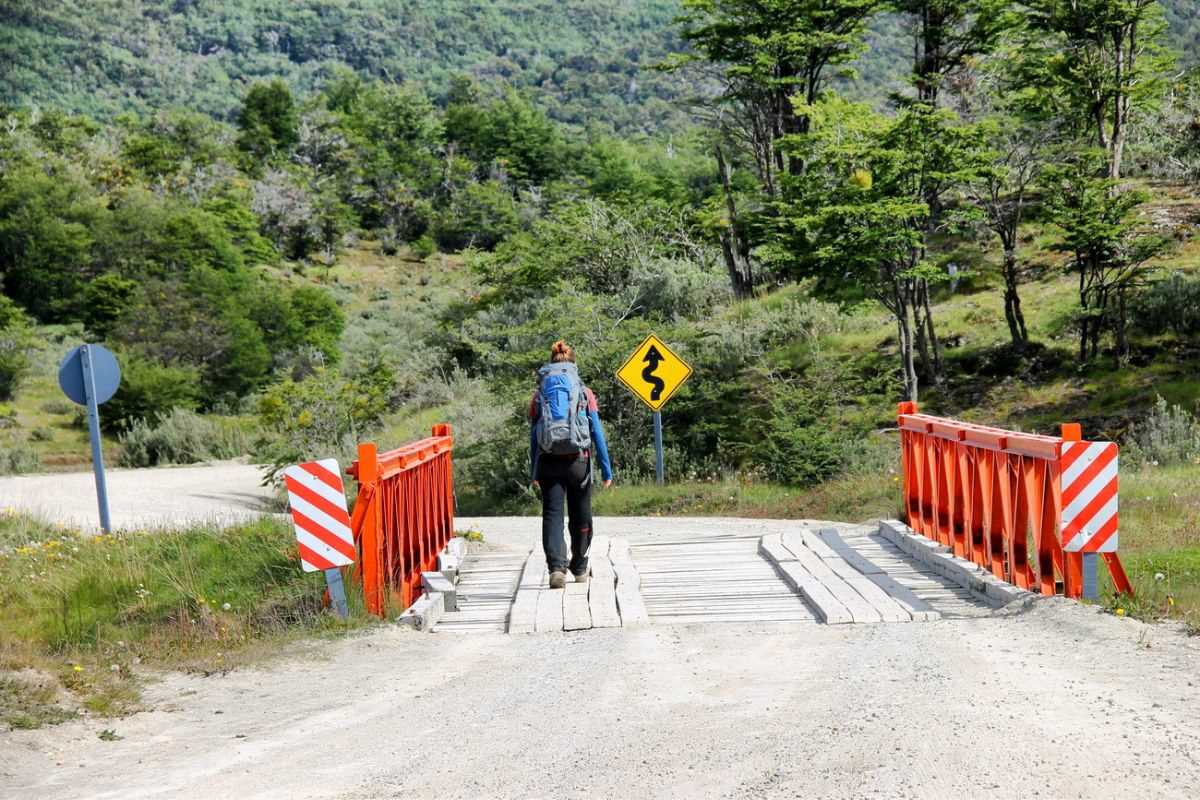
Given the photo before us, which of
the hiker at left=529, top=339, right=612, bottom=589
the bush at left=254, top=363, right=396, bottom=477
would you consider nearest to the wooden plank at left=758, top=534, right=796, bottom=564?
the hiker at left=529, top=339, right=612, bottom=589

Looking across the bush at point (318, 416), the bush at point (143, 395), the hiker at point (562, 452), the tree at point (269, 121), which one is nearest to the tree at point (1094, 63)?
the bush at point (318, 416)

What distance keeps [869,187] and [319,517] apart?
1657 cm

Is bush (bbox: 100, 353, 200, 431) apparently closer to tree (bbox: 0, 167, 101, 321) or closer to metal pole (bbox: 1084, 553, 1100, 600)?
tree (bbox: 0, 167, 101, 321)

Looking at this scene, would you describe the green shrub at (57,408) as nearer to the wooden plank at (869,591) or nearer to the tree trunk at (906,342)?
the tree trunk at (906,342)

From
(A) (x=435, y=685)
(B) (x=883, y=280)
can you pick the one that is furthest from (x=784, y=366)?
(A) (x=435, y=685)

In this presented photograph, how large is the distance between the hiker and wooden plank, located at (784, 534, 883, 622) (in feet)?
6.22

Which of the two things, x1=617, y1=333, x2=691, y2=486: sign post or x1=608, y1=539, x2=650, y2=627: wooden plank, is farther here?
x1=617, y1=333, x2=691, y2=486: sign post

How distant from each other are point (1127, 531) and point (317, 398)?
1980 cm

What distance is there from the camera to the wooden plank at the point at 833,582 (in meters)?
8.72

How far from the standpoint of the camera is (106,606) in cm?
1028

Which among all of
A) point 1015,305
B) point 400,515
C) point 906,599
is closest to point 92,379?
point 400,515

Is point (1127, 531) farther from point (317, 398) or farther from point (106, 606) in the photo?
point (317, 398)

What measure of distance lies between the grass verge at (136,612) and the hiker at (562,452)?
6.27 ft

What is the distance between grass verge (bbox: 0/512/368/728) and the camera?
7.17 meters
